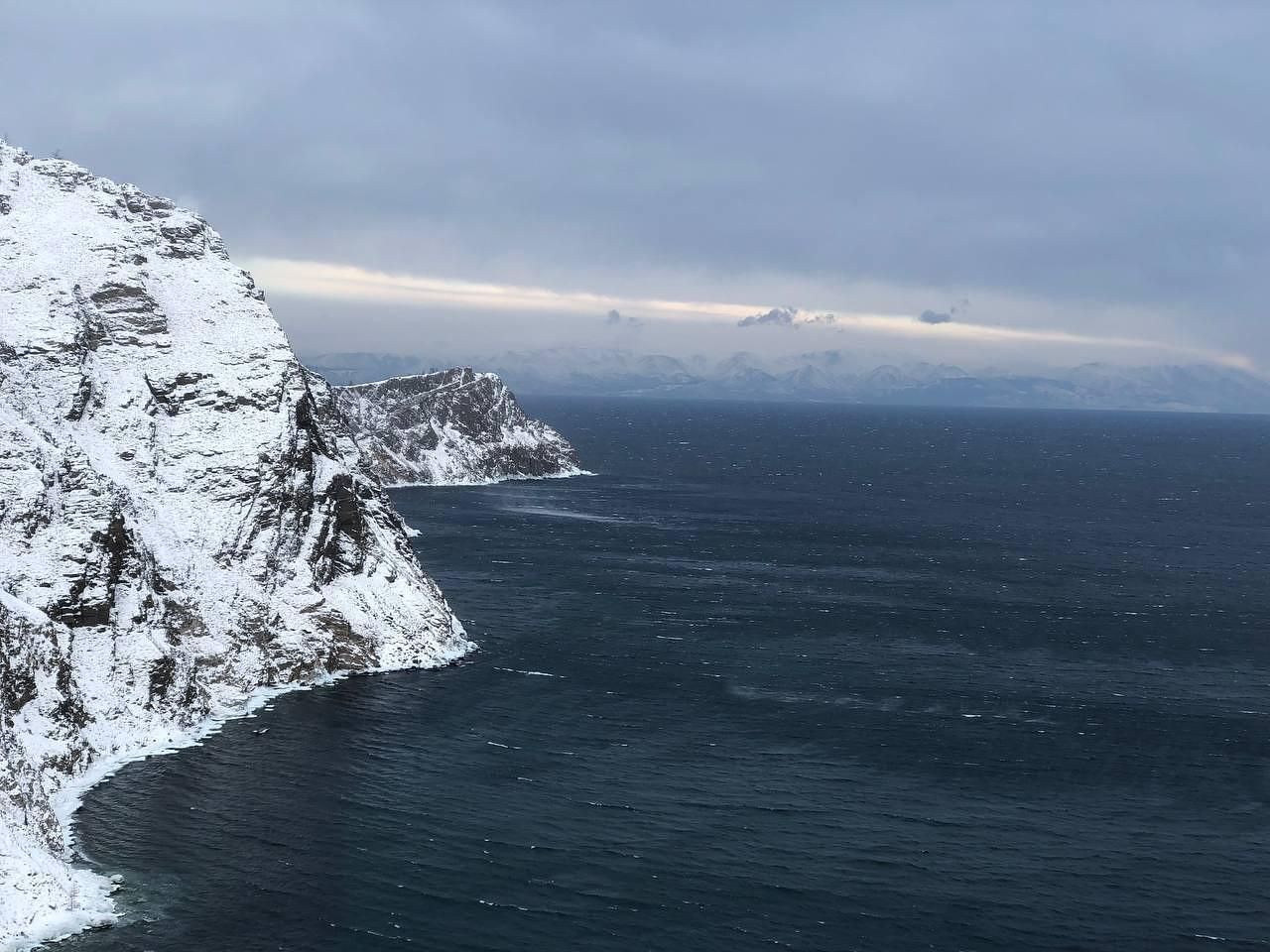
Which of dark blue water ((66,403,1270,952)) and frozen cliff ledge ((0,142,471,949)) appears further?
frozen cliff ledge ((0,142,471,949))

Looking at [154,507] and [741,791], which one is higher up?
[154,507]

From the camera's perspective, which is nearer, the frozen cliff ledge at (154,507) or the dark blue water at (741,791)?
the dark blue water at (741,791)

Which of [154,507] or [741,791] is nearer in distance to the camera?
[741,791]

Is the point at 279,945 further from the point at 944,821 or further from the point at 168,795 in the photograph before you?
the point at 944,821

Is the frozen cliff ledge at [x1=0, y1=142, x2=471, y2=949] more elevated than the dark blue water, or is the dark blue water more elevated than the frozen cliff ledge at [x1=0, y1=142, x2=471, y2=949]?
the frozen cliff ledge at [x1=0, y1=142, x2=471, y2=949]

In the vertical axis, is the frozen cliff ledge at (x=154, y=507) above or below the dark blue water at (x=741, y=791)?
above
